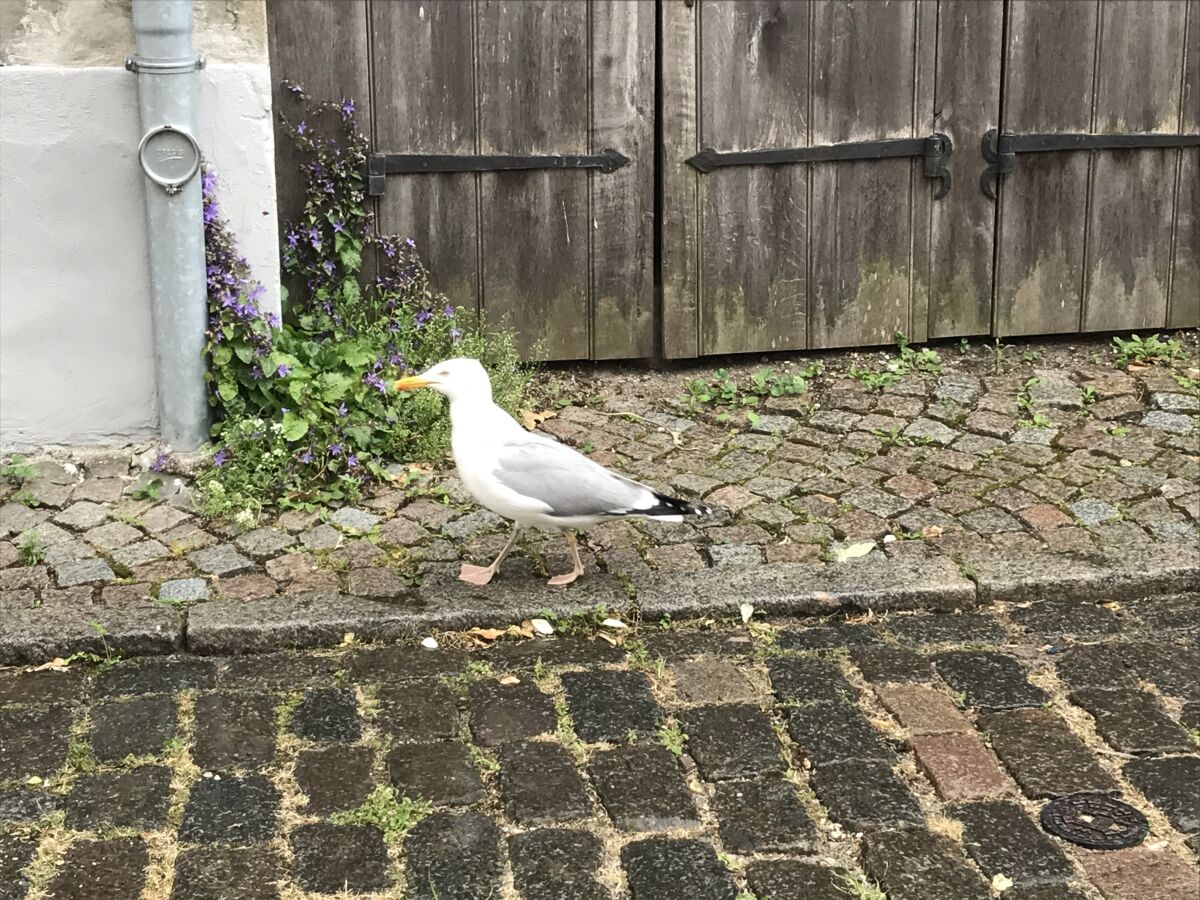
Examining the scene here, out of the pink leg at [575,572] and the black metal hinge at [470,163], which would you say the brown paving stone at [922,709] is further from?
the black metal hinge at [470,163]

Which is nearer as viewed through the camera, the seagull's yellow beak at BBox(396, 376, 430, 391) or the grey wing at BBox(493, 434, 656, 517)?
the grey wing at BBox(493, 434, 656, 517)

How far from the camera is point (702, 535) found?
4.88 meters

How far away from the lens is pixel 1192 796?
139 inches

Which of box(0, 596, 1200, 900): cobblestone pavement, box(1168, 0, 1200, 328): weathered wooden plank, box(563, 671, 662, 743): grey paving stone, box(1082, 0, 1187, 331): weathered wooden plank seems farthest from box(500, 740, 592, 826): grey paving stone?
box(1168, 0, 1200, 328): weathered wooden plank

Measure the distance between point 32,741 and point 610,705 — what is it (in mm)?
1414

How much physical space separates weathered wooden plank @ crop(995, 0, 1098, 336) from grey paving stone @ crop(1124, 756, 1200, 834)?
10.4 ft

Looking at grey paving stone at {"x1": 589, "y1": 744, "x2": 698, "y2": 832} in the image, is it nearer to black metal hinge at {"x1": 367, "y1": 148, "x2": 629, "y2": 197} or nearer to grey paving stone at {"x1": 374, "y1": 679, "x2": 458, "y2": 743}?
grey paving stone at {"x1": 374, "y1": 679, "x2": 458, "y2": 743}

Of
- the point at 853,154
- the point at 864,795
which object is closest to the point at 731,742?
the point at 864,795

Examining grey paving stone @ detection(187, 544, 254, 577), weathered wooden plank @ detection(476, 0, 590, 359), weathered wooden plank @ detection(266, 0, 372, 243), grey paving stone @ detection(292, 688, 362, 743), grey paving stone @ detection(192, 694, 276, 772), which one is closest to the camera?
grey paving stone @ detection(192, 694, 276, 772)

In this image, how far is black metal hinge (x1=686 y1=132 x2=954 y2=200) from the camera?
6082 millimetres

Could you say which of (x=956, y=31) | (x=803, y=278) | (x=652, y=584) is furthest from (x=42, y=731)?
(x=956, y=31)

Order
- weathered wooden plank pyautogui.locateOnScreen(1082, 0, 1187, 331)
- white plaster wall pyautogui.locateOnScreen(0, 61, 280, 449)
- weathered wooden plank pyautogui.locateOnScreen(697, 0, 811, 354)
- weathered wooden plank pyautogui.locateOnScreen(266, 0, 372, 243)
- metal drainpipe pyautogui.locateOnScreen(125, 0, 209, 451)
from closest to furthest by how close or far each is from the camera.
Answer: metal drainpipe pyautogui.locateOnScreen(125, 0, 209, 451) < white plaster wall pyautogui.locateOnScreen(0, 61, 280, 449) < weathered wooden plank pyautogui.locateOnScreen(266, 0, 372, 243) < weathered wooden plank pyautogui.locateOnScreen(697, 0, 811, 354) < weathered wooden plank pyautogui.locateOnScreen(1082, 0, 1187, 331)

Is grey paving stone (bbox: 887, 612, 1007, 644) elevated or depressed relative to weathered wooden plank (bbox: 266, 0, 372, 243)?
depressed

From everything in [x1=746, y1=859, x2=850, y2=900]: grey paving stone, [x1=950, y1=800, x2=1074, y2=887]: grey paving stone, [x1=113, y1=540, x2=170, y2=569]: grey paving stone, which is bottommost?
[x1=746, y1=859, x2=850, y2=900]: grey paving stone
